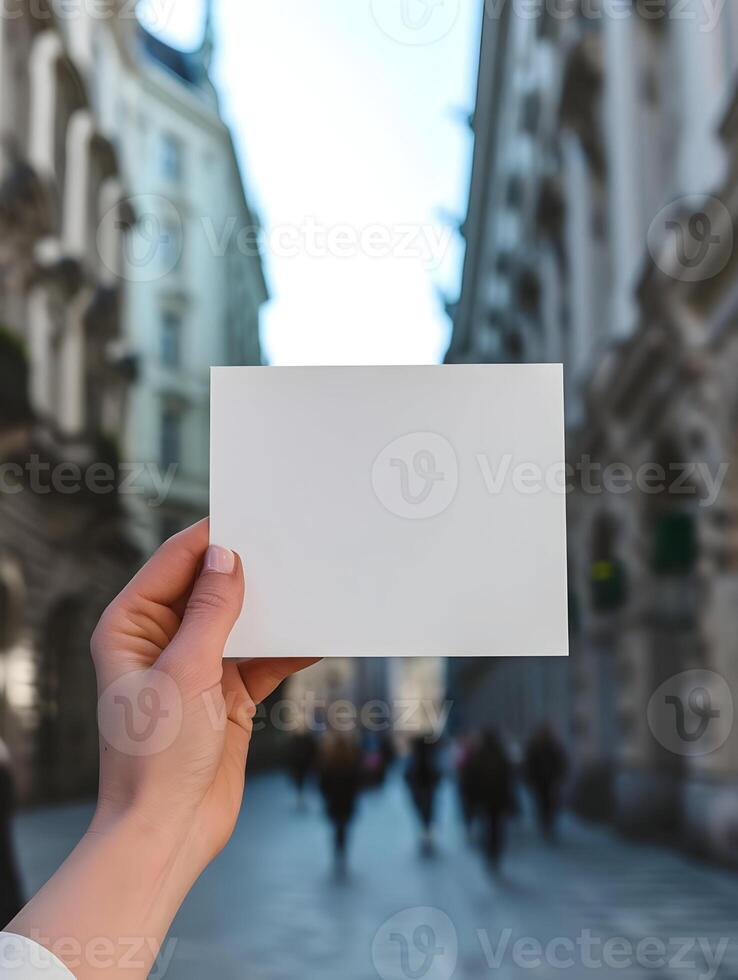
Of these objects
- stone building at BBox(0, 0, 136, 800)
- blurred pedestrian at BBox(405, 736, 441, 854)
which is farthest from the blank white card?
stone building at BBox(0, 0, 136, 800)

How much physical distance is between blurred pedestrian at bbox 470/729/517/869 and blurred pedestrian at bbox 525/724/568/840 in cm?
316

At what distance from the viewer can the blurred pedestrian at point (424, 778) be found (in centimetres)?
1499

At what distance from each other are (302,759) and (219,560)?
23.0m

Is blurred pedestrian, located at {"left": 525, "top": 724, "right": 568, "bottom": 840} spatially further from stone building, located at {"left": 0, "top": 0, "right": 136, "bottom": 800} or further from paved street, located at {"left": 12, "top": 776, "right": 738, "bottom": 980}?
stone building, located at {"left": 0, "top": 0, "right": 136, "bottom": 800}

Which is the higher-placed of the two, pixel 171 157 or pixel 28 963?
pixel 171 157

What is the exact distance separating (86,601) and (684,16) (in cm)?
1241

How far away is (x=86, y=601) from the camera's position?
68.1ft

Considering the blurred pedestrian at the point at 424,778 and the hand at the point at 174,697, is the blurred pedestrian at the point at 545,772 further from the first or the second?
the hand at the point at 174,697

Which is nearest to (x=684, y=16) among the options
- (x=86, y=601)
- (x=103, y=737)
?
(x=86, y=601)

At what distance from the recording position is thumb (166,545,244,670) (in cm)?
134

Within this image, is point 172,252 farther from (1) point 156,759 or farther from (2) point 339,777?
(1) point 156,759

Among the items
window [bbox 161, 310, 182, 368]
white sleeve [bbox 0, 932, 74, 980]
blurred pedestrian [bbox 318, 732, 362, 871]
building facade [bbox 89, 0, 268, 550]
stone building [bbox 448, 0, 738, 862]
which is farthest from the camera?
window [bbox 161, 310, 182, 368]

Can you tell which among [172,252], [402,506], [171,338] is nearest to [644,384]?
[402,506]

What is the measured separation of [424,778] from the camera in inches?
602
